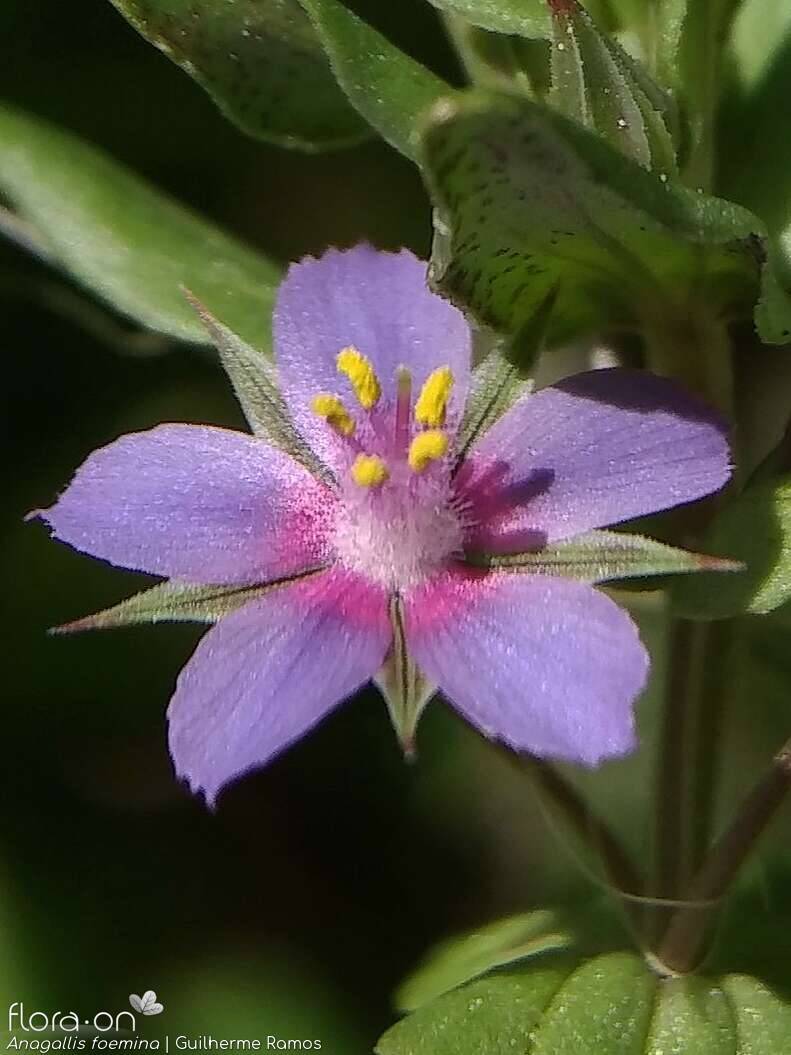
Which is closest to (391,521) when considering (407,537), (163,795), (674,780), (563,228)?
(407,537)

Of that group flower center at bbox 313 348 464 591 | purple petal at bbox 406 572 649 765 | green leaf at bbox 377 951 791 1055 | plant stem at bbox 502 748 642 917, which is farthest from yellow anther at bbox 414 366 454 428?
green leaf at bbox 377 951 791 1055

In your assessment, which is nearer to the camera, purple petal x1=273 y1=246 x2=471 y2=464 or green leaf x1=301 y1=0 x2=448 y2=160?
green leaf x1=301 y1=0 x2=448 y2=160

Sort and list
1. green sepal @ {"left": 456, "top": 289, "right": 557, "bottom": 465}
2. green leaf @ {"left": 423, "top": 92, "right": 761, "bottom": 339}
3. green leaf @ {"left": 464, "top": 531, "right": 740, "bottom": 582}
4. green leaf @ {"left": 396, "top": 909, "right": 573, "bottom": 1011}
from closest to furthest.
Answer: green leaf @ {"left": 423, "top": 92, "right": 761, "bottom": 339} < green leaf @ {"left": 464, "top": 531, "right": 740, "bottom": 582} < green sepal @ {"left": 456, "top": 289, "right": 557, "bottom": 465} < green leaf @ {"left": 396, "top": 909, "right": 573, "bottom": 1011}

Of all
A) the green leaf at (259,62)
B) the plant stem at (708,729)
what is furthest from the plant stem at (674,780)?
the green leaf at (259,62)

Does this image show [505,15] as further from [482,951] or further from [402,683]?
[482,951]

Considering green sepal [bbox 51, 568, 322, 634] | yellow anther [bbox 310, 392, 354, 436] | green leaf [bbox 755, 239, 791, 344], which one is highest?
green leaf [bbox 755, 239, 791, 344]

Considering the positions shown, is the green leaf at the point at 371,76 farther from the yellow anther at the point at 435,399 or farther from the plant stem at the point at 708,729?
the plant stem at the point at 708,729

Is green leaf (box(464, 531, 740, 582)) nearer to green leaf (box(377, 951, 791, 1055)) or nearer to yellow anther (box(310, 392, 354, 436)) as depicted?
yellow anther (box(310, 392, 354, 436))

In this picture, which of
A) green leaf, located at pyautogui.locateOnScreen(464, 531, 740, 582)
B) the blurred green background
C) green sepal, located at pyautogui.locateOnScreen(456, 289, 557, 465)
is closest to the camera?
green leaf, located at pyautogui.locateOnScreen(464, 531, 740, 582)
